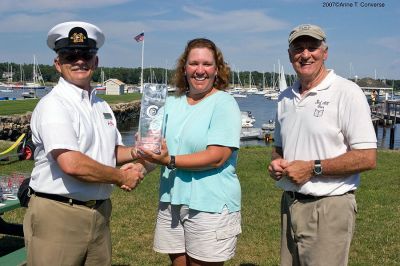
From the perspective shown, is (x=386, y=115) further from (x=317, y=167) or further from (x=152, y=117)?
(x=152, y=117)

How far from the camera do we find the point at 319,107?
3.36 m

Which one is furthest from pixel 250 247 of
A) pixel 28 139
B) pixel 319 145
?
pixel 28 139

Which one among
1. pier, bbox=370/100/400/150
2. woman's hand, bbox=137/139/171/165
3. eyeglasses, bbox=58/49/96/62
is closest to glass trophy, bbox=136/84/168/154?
woman's hand, bbox=137/139/171/165

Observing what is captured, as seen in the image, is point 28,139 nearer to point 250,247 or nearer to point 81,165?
point 250,247

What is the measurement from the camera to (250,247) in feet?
22.2

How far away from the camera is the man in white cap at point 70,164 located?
3.15 metres

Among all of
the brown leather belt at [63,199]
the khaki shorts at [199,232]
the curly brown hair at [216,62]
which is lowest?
the khaki shorts at [199,232]

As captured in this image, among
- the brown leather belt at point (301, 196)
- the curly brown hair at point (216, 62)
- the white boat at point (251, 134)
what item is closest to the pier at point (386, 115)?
the white boat at point (251, 134)

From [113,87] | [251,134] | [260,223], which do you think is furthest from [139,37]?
[260,223]

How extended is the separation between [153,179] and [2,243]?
497 centimetres

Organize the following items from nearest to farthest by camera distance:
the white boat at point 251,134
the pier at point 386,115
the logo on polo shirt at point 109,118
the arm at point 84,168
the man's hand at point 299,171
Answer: the arm at point 84,168 → the man's hand at point 299,171 → the logo on polo shirt at point 109,118 → the white boat at point 251,134 → the pier at point 386,115

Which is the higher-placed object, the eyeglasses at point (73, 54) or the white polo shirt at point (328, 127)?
the eyeglasses at point (73, 54)

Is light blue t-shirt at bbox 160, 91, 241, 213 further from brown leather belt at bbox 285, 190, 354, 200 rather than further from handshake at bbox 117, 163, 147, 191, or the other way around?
brown leather belt at bbox 285, 190, 354, 200

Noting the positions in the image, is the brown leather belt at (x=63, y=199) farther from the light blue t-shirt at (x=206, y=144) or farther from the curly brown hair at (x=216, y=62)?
the curly brown hair at (x=216, y=62)
